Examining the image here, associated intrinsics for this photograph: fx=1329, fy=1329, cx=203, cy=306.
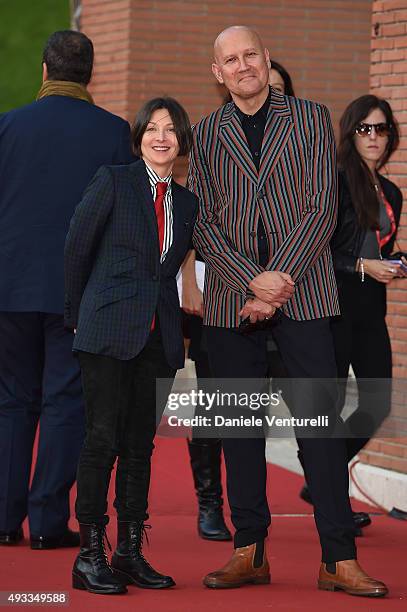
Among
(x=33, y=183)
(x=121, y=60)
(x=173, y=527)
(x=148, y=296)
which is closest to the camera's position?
(x=148, y=296)

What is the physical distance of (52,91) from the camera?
6.00 metres

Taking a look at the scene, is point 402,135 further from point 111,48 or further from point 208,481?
point 111,48

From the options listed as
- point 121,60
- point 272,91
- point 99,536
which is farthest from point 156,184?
point 121,60

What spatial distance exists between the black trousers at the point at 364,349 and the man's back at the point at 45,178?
136 cm

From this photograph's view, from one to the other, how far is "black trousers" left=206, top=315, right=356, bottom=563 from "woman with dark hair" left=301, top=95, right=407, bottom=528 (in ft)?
3.99

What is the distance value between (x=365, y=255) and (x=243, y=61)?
1.64 metres

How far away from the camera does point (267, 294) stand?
16.5 feet

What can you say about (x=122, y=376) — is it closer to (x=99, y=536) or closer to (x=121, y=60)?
(x=99, y=536)

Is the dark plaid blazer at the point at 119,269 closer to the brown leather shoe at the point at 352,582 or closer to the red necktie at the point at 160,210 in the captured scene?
the red necktie at the point at 160,210

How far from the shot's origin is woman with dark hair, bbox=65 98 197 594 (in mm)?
5027

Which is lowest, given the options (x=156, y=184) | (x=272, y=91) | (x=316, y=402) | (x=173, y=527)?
(x=173, y=527)

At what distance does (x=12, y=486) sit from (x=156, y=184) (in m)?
1.71

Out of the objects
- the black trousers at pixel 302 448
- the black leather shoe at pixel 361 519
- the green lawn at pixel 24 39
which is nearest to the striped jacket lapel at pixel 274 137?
the black trousers at pixel 302 448

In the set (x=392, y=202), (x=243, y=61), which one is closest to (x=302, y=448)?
(x=243, y=61)
